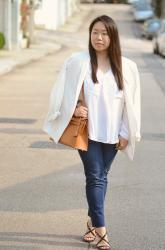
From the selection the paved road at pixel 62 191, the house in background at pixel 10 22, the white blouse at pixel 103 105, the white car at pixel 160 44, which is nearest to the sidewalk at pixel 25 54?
the house in background at pixel 10 22

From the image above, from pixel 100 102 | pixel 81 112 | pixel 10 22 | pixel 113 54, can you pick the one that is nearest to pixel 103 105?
pixel 100 102

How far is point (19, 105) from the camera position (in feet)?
51.4

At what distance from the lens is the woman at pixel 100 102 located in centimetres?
554

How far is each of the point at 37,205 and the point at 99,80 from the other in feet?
6.89

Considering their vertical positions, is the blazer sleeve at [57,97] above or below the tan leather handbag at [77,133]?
above

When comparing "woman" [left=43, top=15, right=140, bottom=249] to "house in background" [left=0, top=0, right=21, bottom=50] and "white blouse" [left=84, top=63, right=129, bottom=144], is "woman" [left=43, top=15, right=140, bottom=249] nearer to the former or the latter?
"white blouse" [left=84, top=63, right=129, bottom=144]

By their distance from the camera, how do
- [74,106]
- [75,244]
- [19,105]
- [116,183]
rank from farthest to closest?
[19,105] < [116,183] < [75,244] < [74,106]

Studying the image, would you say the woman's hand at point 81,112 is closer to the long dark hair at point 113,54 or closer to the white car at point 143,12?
the long dark hair at point 113,54

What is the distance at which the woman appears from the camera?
5.54 m

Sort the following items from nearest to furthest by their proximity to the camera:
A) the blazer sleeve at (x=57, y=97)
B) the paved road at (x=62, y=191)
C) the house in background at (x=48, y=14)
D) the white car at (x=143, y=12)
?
1. the blazer sleeve at (x=57, y=97)
2. the paved road at (x=62, y=191)
3. the house in background at (x=48, y=14)
4. the white car at (x=143, y=12)

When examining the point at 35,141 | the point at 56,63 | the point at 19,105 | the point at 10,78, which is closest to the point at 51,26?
the point at 56,63

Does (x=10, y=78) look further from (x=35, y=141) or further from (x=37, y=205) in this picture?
(x=37, y=205)

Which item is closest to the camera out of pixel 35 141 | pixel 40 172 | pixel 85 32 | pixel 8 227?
Answer: pixel 8 227

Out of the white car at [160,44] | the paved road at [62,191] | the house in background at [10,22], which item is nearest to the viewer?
the paved road at [62,191]
